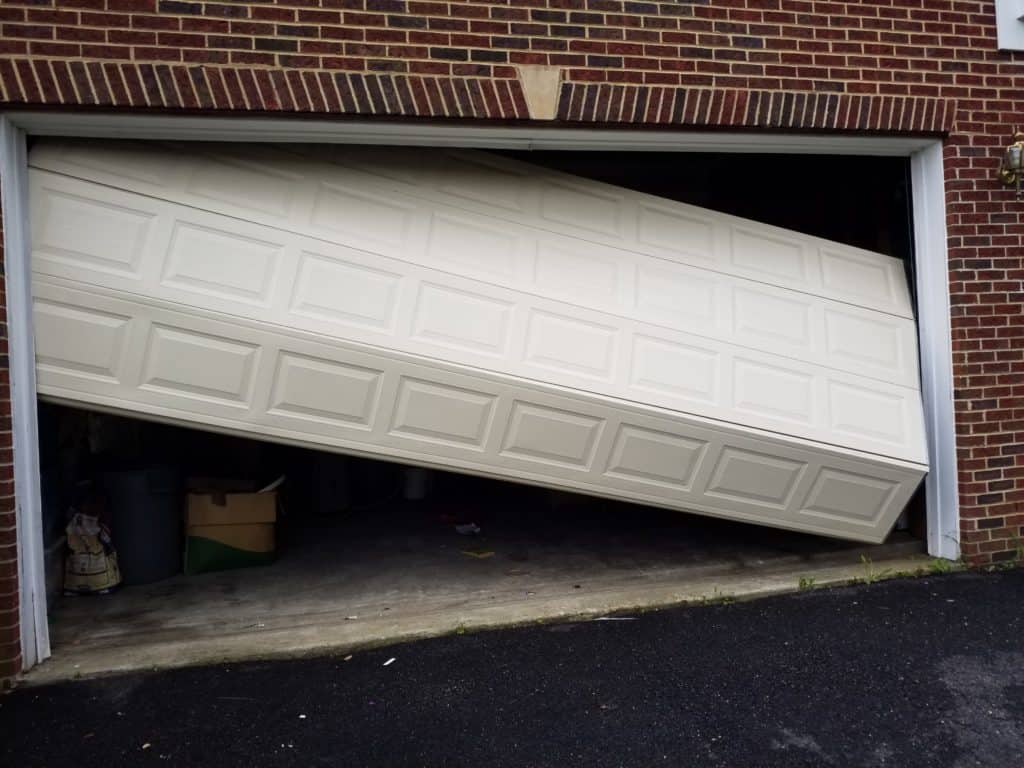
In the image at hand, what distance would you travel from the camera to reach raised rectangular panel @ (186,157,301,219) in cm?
379

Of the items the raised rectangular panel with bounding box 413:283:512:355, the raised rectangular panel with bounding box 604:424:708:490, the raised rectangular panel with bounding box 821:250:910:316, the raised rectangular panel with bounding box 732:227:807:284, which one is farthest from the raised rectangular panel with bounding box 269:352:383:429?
the raised rectangular panel with bounding box 821:250:910:316

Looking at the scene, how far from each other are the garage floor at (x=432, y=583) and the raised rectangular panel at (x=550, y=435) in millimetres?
884

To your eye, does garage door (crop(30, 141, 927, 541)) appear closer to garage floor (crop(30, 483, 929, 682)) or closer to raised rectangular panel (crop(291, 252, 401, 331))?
raised rectangular panel (crop(291, 252, 401, 331))

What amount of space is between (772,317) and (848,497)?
49.3 inches

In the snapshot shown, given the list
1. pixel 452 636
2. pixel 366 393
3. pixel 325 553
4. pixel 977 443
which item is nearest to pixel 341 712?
pixel 452 636

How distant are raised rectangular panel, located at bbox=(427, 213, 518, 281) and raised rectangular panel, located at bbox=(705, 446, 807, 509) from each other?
1.75m

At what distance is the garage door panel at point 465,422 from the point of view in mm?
3613

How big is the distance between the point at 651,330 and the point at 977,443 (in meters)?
2.31

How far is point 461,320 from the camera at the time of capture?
397cm

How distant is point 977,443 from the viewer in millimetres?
4539

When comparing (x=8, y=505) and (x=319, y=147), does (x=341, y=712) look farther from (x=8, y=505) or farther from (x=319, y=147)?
(x=319, y=147)

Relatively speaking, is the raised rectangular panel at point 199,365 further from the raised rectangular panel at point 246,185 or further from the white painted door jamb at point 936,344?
the white painted door jamb at point 936,344

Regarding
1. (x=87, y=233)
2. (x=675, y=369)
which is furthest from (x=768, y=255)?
(x=87, y=233)

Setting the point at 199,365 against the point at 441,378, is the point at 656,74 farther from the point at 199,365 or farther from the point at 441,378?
the point at 199,365
